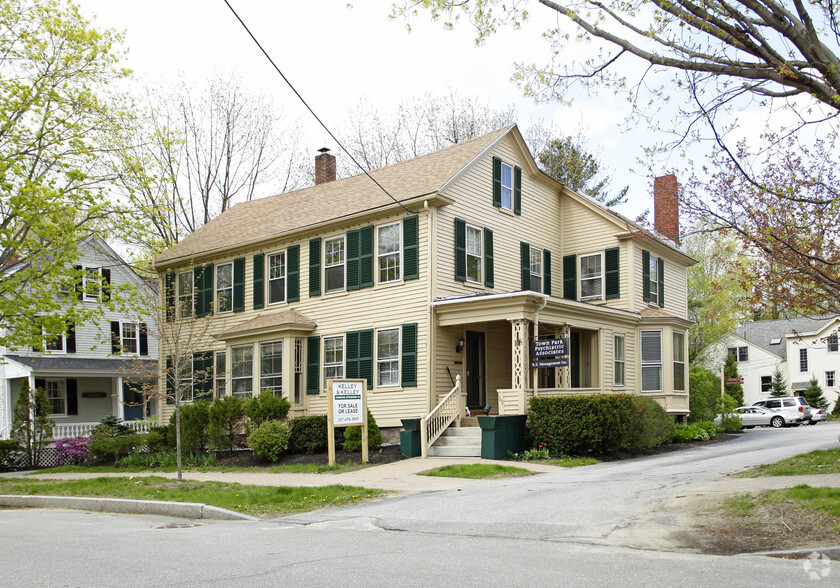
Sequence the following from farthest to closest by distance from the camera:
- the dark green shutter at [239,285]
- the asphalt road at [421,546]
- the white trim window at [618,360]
Answer: the dark green shutter at [239,285], the white trim window at [618,360], the asphalt road at [421,546]

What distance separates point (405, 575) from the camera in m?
6.28

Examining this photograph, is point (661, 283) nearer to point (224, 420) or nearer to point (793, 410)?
point (224, 420)

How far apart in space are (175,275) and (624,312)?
1507 cm

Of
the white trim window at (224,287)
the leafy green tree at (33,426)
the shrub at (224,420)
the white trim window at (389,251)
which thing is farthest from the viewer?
the white trim window at (224,287)

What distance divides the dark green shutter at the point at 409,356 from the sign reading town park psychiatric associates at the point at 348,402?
2945 millimetres

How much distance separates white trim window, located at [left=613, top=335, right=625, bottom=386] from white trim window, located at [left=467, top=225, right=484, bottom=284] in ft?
15.3

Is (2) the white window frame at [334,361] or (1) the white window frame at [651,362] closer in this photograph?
(2) the white window frame at [334,361]

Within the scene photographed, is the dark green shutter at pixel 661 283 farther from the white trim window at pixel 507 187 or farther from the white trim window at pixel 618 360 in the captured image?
the white trim window at pixel 507 187

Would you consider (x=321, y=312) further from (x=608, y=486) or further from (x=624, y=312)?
(x=608, y=486)

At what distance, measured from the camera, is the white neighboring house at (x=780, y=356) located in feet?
157

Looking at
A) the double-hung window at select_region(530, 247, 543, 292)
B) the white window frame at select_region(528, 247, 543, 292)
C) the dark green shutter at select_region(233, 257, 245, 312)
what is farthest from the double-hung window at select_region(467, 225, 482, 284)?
the dark green shutter at select_region(233, 257, 245, 312)

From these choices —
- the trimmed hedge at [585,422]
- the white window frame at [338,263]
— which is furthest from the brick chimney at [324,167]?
the trimmed hedge at [585,422]

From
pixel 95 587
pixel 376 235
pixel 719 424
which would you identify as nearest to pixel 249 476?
pixel 376 235

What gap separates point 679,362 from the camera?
24.0 meters
